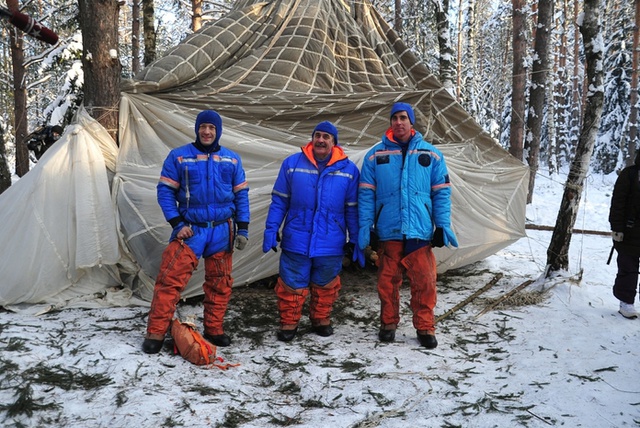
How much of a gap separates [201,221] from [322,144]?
1003 millimetres

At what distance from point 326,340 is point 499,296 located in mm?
1909

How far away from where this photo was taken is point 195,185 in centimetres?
310

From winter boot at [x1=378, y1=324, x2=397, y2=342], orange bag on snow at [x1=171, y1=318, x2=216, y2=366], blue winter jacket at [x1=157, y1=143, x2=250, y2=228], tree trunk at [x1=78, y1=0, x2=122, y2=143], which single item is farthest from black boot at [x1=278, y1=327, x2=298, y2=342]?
tree trunk at [x1=78, y1=0, x2=122, y2=143]

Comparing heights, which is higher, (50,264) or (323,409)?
(50,264)

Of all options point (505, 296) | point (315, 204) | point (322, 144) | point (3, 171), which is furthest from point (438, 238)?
point (3, 171)

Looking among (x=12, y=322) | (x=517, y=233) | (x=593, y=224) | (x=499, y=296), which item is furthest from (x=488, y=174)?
(x=593, y=224)

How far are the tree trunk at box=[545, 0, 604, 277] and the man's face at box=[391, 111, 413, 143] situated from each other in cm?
213

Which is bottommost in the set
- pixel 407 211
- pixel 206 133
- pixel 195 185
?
pixel 407 211

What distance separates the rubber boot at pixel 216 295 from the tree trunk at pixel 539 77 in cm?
694

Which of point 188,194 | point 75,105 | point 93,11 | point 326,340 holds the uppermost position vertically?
point 93,11

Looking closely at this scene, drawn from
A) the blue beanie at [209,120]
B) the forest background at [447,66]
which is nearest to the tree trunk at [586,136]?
the forest background at [447,66]

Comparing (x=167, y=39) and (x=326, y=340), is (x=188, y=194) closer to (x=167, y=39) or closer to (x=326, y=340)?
(x=326, y=340)

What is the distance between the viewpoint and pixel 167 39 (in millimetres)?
21266

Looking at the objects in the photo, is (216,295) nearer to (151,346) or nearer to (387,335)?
(151,346)
